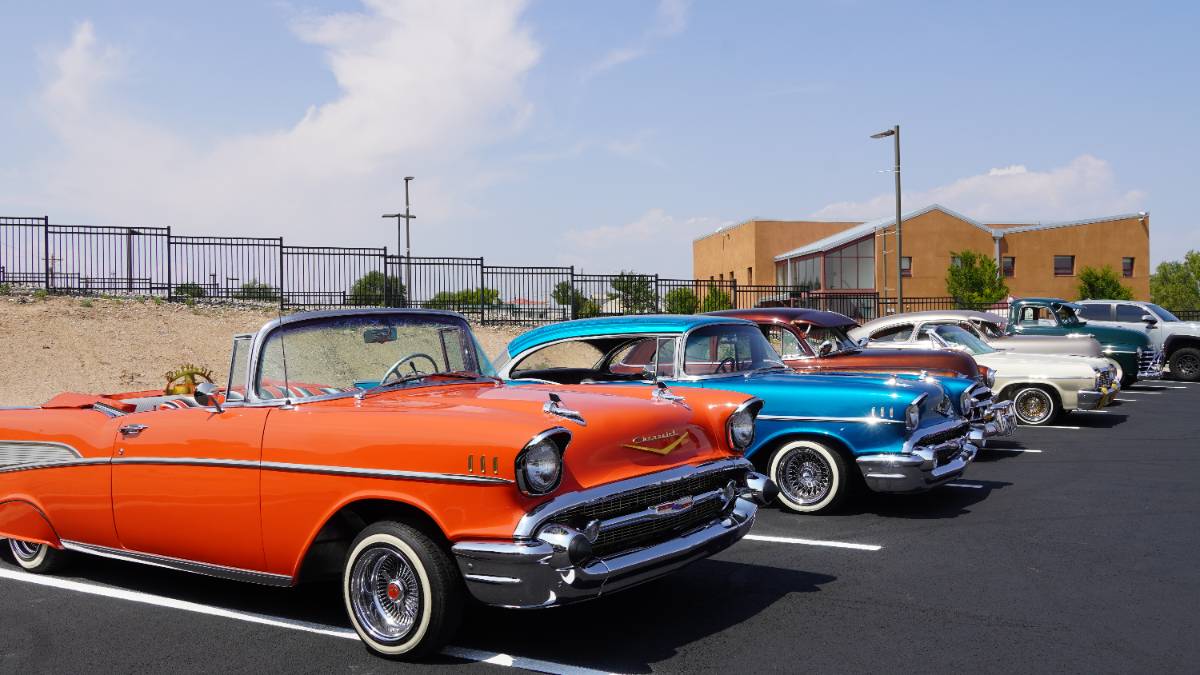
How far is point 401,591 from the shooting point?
166 inches

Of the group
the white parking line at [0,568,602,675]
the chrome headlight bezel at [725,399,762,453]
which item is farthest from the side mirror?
the chrome headlight bezel at [725,399,762,453]

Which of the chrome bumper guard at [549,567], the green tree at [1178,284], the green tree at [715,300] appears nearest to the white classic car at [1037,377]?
the chrome bumper guard at [549,567]

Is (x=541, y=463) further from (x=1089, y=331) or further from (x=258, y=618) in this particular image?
(x=1089, y=331)

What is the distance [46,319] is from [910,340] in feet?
55.1

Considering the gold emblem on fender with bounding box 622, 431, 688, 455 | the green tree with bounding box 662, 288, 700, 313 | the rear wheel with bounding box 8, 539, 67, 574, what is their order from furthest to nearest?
the green tree with bounding box 662, 288, 700, 313 < the rear wheel with bounding box 8, 539, 67, 574 < the gold emblem on fender with bounding box 622, 431, 688, 455

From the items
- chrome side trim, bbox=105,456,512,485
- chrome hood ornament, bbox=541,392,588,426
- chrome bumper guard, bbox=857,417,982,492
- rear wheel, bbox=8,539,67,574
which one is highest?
chrome hood ornament, bbox=541,392,588,426

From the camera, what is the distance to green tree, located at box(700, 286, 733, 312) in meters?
29.4

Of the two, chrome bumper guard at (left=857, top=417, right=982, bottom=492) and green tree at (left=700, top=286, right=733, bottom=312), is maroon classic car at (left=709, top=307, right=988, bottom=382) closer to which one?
chrome bumper guard at (left=857, top=417, right=982, bottom=492)

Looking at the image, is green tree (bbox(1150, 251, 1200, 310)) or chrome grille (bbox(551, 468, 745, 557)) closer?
chrome grille (bbox(551, 468, 745, 557))

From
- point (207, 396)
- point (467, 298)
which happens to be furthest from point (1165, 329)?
point (207, 396)

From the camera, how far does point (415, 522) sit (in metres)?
4.26

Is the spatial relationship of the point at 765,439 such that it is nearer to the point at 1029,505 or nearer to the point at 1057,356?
the point at 1029,505

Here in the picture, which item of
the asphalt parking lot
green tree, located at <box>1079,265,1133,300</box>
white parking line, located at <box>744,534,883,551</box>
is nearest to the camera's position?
the asphalt parking lot

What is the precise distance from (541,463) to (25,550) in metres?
3.90
